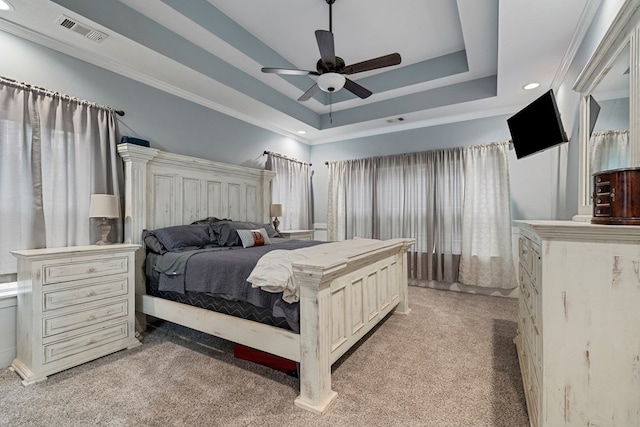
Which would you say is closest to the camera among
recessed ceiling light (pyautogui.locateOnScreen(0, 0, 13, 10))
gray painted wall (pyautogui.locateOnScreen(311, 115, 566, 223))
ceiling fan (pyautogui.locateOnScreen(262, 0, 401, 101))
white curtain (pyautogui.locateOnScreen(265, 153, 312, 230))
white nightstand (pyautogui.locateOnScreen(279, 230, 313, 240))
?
recessed ceiling light (pyautogui.locateOnScreen(0, 0, 13, 10))

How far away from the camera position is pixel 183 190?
350 centimetres

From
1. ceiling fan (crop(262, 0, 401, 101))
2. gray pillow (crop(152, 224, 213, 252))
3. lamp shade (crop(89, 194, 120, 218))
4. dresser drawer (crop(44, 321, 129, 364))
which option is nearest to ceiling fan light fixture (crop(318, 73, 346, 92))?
ceiling fan (crop(262, 0, 401, 101))

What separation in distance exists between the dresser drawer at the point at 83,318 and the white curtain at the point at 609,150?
3.66 m

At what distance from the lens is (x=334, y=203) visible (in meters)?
5.47

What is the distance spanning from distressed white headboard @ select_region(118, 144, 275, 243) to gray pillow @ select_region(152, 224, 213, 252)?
0.90 ft

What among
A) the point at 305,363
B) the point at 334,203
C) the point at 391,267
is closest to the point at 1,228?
the point at 305,363

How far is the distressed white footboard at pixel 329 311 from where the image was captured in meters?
1.71

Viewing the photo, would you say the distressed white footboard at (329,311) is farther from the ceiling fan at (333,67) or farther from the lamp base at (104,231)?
the lamp base at (104,231)

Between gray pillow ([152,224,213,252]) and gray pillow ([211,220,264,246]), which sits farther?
gray pillow ([211,220,264,246])

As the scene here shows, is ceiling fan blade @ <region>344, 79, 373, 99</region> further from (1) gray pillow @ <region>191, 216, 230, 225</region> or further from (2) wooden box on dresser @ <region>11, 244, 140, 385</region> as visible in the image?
(2) wooden box on dresser @ <region>11, 244, 140, 385</region>

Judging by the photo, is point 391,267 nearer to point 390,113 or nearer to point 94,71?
point 390,113

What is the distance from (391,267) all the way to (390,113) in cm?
263

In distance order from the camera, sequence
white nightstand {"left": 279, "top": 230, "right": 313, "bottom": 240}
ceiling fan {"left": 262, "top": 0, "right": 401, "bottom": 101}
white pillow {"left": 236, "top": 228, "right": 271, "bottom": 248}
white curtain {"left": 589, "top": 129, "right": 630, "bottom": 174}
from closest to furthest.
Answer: white curtain {"left": 589, "top": 129, "right": 630, "bottom": 174}
ceiling fan {"left": 262, "top": 0, "right": 401, "bottom": 101}
white pillow {"left": 236, "top": 228, "right": 271, "bottom": 248}
white nightstand {"left": 279, "top": 230, "right": 313, "bottom": 240}

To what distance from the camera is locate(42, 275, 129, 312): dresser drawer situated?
2125 mm
